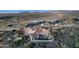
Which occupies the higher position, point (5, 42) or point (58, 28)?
point (58, 28)
